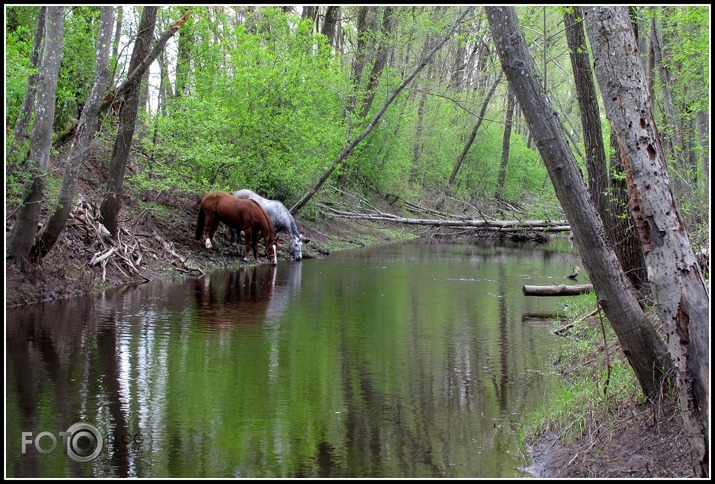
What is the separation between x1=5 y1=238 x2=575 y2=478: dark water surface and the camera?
5906 mm

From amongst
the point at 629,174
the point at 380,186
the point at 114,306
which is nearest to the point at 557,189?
the point at 629,174

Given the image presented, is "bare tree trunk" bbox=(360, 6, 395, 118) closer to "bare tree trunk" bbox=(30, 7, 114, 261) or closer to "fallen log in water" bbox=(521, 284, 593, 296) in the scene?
"fallen log in water" bbox=(521, 284, 593, 296)

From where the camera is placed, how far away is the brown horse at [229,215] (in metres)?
18.8

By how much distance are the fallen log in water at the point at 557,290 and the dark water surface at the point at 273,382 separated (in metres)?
0.22

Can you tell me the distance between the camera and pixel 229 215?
18781mm

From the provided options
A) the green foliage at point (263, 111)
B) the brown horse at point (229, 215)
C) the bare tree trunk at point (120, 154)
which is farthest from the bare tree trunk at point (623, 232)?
the green foliage at point (263, 111)

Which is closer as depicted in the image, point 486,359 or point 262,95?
point 486,359

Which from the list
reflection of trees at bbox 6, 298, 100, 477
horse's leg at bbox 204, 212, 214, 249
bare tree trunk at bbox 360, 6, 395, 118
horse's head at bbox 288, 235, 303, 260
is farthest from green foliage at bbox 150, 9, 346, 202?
reflection of trees at bbox 6, 298, 100, 477

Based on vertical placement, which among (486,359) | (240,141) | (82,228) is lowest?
(486,359)

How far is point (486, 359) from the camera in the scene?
9.46 metres

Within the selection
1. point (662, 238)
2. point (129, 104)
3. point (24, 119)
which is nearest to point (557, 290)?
point (129, 104)

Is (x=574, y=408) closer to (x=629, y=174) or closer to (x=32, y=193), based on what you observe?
(x=629, y=174)

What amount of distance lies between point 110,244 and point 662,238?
493 inches

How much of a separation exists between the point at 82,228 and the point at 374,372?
8255mm
